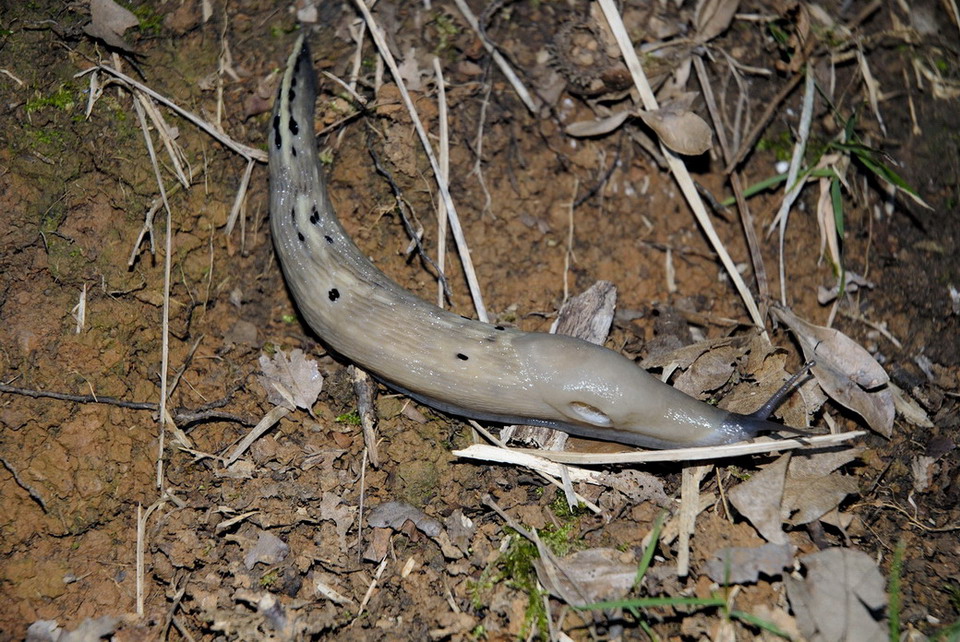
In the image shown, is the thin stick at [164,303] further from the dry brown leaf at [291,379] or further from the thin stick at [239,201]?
the dry brown leaf at [291,379]

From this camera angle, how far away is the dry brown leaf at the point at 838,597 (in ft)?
9.49

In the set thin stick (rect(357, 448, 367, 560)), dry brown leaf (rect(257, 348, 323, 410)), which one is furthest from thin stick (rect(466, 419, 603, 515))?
dry brown leaf (rect(257, 348, 323, 410))

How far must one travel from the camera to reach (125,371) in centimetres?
353

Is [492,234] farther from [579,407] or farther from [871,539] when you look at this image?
[871,539]

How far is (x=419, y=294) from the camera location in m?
3.98

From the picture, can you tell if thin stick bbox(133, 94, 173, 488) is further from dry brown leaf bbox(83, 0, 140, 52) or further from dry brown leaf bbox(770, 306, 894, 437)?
dry brown leaf bbox(770, 306, 894, 437)

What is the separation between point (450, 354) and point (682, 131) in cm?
193

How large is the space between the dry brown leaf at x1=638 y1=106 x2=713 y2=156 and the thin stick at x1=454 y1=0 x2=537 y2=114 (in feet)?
2.29

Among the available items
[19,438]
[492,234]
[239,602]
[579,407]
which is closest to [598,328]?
[579,407]

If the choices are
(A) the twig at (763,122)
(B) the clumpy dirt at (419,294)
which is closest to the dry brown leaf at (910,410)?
(B) the clumpy dirt at (419,294)

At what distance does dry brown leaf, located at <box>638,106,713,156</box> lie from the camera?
4.19 meters

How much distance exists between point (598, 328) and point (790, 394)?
1001 mm

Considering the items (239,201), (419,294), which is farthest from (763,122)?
(239,201)

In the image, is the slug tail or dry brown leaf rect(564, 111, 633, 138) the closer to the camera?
the slug tail
